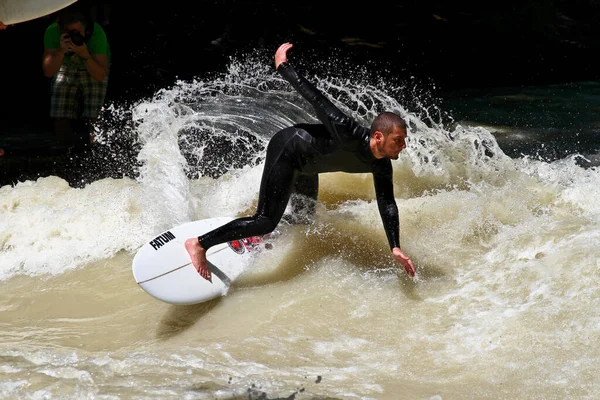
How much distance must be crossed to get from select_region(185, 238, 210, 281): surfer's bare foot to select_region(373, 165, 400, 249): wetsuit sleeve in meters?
1.09

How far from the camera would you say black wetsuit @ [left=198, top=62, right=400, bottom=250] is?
434 cm

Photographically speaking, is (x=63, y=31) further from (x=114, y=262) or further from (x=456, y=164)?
(x=456, y=164)

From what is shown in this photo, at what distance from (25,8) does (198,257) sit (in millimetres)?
2138

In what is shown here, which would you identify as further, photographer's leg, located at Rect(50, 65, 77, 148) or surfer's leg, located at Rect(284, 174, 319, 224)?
photographer's leg, located at Rect(50, 65, 77, 148)

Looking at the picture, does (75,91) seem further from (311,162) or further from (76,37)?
(311,162)

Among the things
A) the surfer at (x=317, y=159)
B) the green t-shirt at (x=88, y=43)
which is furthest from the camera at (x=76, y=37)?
the surfer at (x=317, y=159)

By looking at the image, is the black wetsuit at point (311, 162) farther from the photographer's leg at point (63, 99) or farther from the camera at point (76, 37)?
the photographer's leg at point (63, 99)

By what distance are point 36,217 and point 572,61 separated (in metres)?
7.94

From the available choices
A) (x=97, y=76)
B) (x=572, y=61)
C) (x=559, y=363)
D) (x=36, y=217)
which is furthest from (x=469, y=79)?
(x=559, y=363)

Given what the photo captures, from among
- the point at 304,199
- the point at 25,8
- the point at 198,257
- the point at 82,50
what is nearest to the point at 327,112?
the point at 304,199

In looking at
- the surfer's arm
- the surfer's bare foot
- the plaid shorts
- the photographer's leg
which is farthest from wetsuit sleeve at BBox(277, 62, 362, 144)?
the photographer's leg

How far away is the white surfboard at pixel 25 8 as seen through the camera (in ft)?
16.8

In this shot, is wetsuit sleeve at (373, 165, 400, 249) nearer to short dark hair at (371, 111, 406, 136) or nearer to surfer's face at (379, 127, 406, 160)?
surfer's face at (379, 127, 406, 160)

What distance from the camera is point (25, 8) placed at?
5195 millimetres
